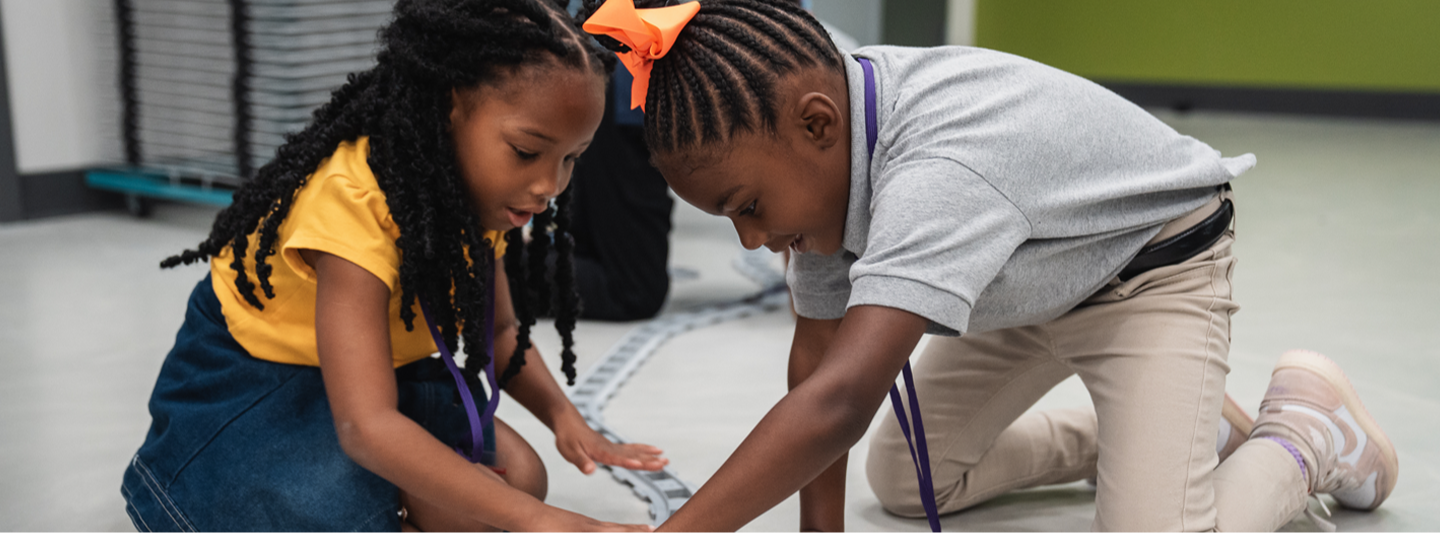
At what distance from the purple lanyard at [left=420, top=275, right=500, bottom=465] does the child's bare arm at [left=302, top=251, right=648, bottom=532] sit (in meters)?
0.10

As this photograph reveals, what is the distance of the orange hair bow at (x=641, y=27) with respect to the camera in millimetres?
909

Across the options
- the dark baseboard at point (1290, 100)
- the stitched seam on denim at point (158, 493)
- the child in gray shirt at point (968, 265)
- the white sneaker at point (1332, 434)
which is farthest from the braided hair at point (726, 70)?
the dark baseboard at point (1290, 100)

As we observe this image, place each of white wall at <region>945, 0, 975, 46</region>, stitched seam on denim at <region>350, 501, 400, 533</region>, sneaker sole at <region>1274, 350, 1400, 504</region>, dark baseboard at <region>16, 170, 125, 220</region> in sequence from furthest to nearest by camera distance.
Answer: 1. white wall at <region>945, 0, 975, 46</region>
2. dark baseboard at <region>16, 170, 125, 220</region>
3. sneaker sole at <region>1274, 350, 1400, 504</region>
4. stitched seam on denim at <region>350, 501, 400, 533</region>

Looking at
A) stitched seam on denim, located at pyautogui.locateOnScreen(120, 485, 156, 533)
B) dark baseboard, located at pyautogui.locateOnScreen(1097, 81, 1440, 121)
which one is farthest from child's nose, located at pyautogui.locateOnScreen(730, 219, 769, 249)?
dark baseboard, located at pyautogui.locateOnScreen(1097, 81, 1440, 121)

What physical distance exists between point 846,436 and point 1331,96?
22.9ft

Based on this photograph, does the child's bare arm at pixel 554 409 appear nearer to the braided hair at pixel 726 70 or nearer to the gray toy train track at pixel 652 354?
the gray toy train track at pixel 652 354

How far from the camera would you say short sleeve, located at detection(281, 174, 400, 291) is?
0.97 meters

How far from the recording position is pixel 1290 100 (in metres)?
6.85

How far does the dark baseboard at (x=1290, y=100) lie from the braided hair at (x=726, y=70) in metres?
6.29

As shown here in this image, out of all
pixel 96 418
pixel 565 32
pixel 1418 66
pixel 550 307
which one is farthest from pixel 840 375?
pixel 1418 66

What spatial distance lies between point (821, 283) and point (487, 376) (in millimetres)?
377

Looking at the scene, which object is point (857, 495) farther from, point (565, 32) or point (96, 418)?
point (96, 418)

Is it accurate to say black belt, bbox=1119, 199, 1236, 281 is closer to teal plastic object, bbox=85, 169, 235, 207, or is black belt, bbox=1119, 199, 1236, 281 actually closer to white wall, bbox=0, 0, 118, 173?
teal plastic object, bbox=85, 169, 235, 207

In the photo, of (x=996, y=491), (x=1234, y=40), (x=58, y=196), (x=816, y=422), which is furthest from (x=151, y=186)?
(x=1234, y=40)
